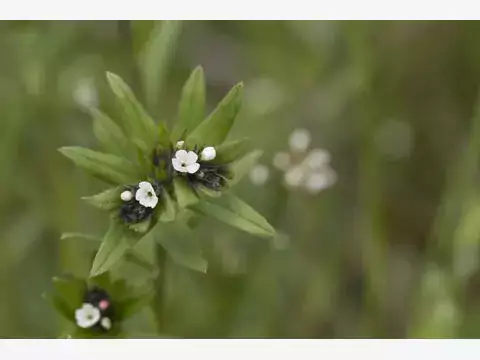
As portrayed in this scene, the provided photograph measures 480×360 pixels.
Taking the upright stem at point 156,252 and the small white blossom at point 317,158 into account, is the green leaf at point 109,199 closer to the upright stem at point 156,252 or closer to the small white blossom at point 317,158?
the upright stem at point 156,252

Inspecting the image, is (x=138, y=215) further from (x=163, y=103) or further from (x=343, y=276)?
(x=343, y=276)

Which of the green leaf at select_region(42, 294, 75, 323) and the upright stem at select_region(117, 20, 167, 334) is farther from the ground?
the upright stem at select_region(117, 20, 167, 334)

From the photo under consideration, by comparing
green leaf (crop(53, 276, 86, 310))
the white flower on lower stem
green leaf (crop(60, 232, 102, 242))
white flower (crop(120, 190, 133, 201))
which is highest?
the white flower on lower stem

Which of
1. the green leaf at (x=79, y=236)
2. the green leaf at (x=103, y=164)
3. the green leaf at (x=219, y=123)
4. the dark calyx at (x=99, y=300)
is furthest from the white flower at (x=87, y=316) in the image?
the green leaf at (x=219, y=123)

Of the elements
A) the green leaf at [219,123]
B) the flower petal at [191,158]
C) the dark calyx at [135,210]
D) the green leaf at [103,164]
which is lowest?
the dark calyx at [135,210]

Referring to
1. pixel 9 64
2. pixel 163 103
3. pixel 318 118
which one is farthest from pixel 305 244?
pixel 9 64

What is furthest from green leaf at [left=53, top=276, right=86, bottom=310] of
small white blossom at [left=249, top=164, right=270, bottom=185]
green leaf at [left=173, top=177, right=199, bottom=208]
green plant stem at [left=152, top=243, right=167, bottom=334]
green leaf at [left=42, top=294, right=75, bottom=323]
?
small white blossom at [left=249, top=164, right=270, bottom=185]

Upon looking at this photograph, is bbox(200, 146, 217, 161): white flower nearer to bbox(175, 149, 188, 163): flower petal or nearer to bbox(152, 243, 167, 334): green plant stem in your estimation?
bbox(175, 149, 188, 163): flower petal

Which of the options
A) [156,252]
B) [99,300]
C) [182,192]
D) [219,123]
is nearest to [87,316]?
[99,300]
